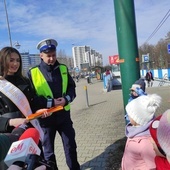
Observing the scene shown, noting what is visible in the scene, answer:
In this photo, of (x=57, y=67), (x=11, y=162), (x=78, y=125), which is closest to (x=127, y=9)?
(x=57, y=67)

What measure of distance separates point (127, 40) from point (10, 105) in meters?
2.24

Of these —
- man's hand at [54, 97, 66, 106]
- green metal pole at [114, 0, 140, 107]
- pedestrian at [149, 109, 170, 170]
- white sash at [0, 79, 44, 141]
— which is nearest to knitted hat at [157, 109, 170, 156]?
pedestrian at [149, 109, 170, 170]

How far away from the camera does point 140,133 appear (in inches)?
84.0

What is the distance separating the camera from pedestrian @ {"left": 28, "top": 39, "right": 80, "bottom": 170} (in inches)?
116

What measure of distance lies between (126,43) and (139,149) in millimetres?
2065

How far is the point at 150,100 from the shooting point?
7.30ft

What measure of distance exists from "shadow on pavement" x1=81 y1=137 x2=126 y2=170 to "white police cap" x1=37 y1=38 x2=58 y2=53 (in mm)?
2163

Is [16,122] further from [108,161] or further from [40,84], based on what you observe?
[108,161]

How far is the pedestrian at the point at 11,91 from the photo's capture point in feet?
6.86

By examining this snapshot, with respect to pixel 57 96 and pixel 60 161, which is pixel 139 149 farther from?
pixel 60 161

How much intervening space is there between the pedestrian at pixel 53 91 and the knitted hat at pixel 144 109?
3.48ft

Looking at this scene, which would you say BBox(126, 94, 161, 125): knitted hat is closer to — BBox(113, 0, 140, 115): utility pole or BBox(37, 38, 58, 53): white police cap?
BBox(37, 38, 58, 53): white police cap

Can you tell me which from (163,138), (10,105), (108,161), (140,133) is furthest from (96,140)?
(163,138)

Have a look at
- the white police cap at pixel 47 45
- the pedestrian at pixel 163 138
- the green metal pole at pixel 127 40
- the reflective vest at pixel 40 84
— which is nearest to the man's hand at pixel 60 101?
the reflective vest at pixel 40 84
